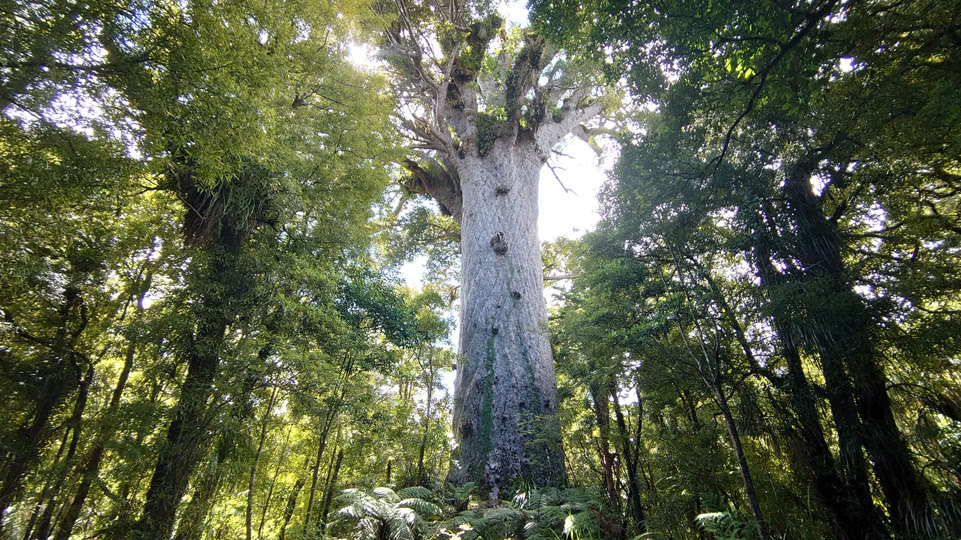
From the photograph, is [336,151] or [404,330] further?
[404,330]

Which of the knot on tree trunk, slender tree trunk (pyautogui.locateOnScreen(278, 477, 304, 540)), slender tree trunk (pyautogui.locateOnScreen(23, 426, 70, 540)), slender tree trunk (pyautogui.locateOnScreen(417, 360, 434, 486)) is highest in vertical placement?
the knot on tree trunk

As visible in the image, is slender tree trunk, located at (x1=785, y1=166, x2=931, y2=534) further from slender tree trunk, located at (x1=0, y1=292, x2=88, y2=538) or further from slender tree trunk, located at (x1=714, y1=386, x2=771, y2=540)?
slender tree trunk, located at (x1=0, y1=292, x2=88, y2=538)

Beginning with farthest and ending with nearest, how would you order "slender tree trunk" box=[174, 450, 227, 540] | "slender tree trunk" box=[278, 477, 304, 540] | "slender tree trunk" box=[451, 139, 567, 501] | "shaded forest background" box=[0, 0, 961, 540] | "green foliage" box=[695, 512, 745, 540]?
"slender tree trunk" box=[278, 477, 304, 540] → "slender tree trunk" box=[451, 139, 567, 501] → "slender tree trunk" box=[174, 450, 227, 540] → "shaded forest background" box=[0, 0, 961, 540] → "green foliage" box=[695, 512, 745, 540]

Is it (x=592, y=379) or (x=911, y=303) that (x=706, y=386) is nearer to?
(x=592, y=379)

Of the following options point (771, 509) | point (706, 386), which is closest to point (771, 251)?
point (706, 386)

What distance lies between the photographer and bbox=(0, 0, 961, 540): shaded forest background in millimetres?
2400

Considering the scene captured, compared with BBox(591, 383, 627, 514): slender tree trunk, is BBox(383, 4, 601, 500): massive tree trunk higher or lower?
higher

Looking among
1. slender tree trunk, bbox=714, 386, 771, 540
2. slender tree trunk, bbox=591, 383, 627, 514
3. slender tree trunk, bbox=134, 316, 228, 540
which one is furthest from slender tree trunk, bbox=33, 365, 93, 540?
slender tree trunk, bbox=714, 386, 771, 540

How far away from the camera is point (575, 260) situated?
16.5ft

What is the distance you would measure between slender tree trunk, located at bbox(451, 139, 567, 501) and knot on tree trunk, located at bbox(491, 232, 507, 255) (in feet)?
0.05

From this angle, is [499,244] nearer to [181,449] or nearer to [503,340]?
[503,340]

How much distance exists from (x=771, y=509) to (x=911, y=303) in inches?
81.5

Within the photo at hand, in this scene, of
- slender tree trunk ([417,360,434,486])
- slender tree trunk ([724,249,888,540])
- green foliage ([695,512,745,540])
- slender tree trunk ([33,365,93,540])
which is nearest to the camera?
green foliage ([695,512,745,540])

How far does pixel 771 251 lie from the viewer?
359 cm
